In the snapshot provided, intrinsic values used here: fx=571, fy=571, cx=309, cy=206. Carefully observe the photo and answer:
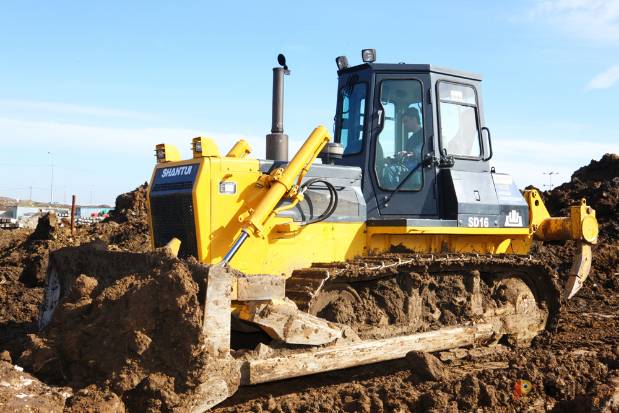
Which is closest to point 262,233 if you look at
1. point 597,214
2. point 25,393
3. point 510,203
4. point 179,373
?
point 179,373

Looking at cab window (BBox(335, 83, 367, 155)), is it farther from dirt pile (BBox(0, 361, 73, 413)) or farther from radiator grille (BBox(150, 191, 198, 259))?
dirt pile (BBox(0, 361, 73, 413))

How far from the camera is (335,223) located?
19.5 ft

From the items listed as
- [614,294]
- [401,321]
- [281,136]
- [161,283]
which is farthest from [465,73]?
[614,294]

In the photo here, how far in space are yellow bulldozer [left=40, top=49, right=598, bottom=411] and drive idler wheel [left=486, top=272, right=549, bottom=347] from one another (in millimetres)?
18

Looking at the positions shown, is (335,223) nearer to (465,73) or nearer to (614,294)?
(465,73)

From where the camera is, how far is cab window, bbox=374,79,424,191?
6320 mm

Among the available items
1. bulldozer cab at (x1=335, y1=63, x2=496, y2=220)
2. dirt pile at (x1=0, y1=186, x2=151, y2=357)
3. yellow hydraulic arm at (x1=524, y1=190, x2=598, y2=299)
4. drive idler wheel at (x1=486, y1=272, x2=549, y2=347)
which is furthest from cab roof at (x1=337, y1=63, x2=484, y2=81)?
dirt pile at (x1=0, y1=186, x2=151, y2=357)

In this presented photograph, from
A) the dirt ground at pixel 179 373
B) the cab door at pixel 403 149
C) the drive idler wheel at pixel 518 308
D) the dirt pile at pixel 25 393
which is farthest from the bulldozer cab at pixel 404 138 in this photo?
the dirt pile at pixel 25 393

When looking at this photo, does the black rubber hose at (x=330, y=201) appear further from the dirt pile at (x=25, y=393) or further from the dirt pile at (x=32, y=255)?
the dirt pile at (x=25, y=393)

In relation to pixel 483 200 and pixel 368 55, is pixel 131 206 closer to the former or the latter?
pixel 368 55

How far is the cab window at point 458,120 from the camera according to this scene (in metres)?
6.58

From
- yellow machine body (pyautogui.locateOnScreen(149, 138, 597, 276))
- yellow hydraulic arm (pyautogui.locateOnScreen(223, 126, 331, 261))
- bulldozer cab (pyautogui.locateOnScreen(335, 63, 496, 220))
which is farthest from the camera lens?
bulldozer cab (pyautogui.locateOnScreen(335, 63, 496, 220))

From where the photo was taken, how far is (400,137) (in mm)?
6414

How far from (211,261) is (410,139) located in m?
2.66
